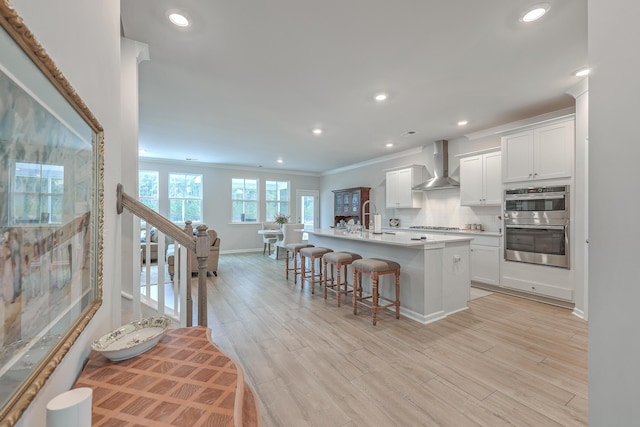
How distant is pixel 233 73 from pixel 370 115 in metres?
2.07

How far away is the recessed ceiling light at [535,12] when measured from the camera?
1.92 meters

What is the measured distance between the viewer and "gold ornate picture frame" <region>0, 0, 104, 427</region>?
19.1 inches

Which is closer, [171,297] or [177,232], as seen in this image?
[177,232]

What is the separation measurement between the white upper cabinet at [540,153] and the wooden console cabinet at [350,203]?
12.0ft

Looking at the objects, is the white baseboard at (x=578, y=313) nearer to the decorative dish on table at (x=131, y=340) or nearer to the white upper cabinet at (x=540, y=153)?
the white upper cabinet at (x=540, y=153)

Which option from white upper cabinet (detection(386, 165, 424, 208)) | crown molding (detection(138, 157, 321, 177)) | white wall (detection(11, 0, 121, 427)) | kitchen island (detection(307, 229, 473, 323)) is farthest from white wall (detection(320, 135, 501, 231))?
white wall (detection(11, 0, 121, 427))

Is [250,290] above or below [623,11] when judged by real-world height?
below

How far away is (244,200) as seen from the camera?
8.41m

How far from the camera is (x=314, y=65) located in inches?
106


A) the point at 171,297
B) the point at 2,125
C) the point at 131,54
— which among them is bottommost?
the point at 171,297

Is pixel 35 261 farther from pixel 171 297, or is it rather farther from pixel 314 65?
pixel 171 297

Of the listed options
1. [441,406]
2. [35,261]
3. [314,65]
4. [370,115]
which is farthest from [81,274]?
[370,115]

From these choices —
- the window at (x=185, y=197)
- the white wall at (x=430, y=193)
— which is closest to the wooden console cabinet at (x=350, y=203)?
the white wall at (x=430, y=193)

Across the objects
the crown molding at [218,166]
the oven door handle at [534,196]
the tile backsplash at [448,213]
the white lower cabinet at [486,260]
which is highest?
the crown molding at [218,166]
